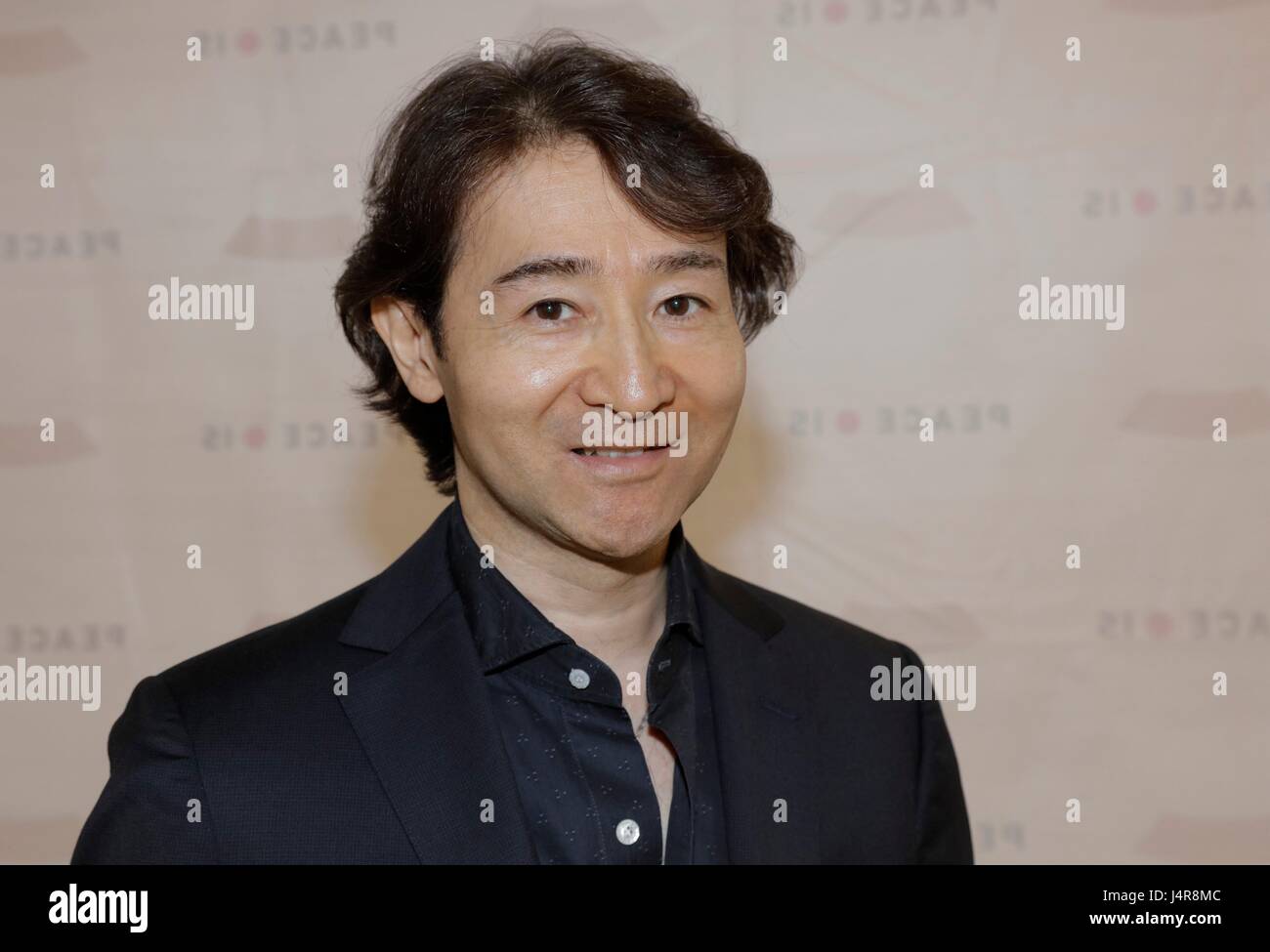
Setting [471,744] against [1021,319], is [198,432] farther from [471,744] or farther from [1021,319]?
[1021,319]

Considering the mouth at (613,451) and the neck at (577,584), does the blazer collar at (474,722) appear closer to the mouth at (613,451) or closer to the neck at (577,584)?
the neck at (577,584)

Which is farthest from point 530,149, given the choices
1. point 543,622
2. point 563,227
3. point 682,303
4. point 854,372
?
point 854,372

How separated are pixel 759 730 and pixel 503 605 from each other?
15.3 inches

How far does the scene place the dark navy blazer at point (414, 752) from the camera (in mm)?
1447

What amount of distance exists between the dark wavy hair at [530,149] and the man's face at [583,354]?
36 mm

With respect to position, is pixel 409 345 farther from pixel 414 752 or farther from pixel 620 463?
pixel 414 752

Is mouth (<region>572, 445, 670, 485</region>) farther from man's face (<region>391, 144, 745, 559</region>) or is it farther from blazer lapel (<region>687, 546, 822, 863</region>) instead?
blazer lapel (<region>687, 546, 822, 863</region>)

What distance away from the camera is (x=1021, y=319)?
2.76 meters

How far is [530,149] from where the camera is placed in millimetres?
1605

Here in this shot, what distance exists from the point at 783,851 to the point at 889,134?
5.74ft

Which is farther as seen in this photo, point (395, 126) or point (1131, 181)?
point (1131, 181)

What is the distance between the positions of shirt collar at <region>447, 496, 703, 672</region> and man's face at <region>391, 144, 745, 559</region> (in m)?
0.09
